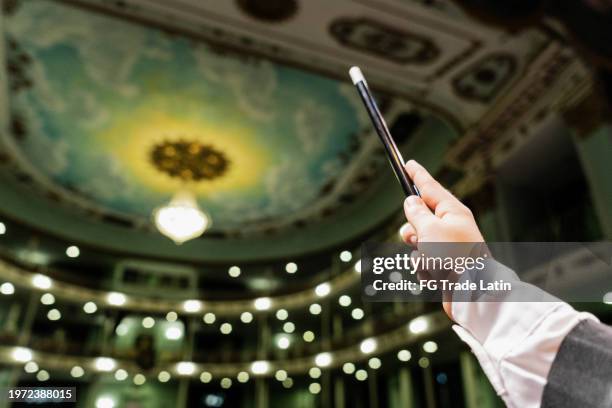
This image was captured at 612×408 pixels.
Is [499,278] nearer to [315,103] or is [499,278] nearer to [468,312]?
[468,312]

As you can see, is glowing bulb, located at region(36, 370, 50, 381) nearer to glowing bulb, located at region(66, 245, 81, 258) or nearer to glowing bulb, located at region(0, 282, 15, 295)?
glowing bulb, located at region(0, 282, 15, 295)

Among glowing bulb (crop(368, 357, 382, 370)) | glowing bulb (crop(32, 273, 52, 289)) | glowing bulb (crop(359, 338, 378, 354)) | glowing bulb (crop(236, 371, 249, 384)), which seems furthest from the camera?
glowing bulb (crop(236, 371, 249, 384))

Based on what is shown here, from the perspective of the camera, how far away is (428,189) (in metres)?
0.81

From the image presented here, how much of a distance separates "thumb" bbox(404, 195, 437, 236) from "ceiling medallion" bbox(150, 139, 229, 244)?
13638mm

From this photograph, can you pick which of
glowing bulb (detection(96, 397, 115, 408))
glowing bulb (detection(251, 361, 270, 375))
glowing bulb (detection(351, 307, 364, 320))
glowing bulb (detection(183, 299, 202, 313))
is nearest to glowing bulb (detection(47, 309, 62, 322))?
glowing bulb (detection(96, 397, 115, 408))

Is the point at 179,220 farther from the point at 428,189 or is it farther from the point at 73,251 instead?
the point at 428,189

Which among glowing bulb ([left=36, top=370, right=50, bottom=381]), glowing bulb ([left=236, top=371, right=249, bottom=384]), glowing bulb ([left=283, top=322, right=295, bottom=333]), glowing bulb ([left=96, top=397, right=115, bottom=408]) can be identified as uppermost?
glowing bulb ([left=283, top=322, right=295, bottom=333])

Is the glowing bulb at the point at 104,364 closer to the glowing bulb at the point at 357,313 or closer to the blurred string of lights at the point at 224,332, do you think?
the blurred string of lights at the point at 224,332

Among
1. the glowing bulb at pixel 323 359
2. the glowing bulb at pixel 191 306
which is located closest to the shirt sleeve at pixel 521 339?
the glowing bulb at pixel 323 359

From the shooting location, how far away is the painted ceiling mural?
11.5 meters

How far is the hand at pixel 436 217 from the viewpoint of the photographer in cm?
72

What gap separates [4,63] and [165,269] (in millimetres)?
13608

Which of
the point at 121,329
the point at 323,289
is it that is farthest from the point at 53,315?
the point at 323,289

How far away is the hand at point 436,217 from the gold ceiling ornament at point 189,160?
1496 cm
